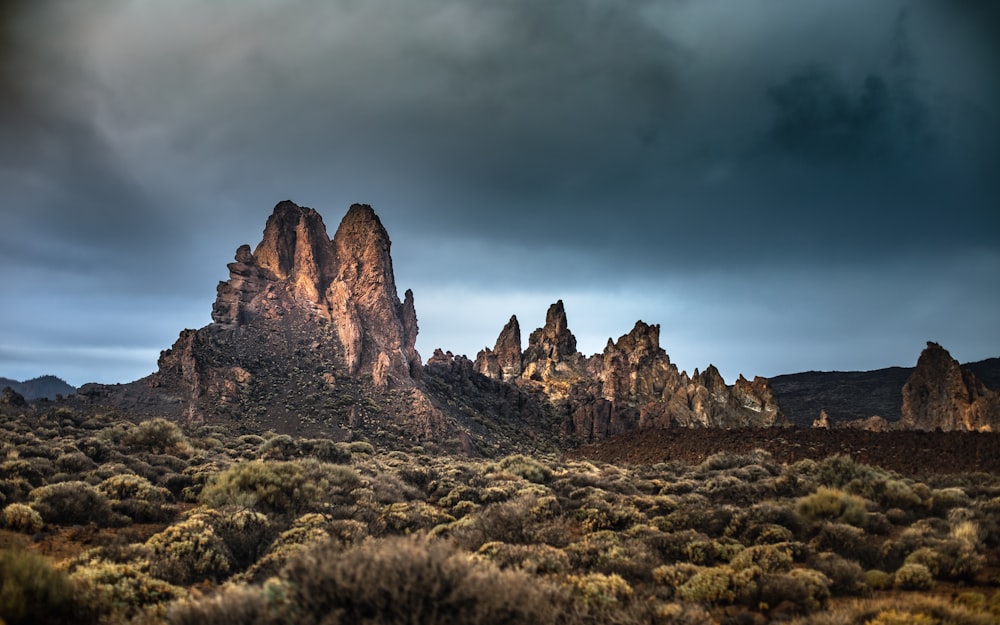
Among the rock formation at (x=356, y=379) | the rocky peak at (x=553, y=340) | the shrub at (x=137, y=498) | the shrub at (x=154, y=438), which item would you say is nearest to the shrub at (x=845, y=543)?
the shrub at (x=137, y=498)

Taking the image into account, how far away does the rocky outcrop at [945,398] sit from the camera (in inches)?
1561

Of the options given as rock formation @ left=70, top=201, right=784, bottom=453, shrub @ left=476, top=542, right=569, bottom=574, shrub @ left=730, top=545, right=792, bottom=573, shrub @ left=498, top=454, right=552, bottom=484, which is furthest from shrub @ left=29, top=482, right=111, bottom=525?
rock formation @ left=70, top=201, right=784, bottom=453

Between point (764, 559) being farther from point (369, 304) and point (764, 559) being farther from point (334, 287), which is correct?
point (334, 287)

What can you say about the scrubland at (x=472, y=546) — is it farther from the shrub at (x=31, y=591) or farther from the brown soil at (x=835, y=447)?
the brown soil at (x=835, y=447)

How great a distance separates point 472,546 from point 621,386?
61.3 m

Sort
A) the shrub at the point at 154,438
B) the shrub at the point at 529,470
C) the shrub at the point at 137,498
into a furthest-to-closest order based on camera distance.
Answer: the shrub at the point at 154,438
the shrub at the point at 529,470
the shrub at the point at 137,498

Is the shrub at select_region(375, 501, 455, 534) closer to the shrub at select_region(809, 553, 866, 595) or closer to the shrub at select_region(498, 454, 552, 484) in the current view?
the shrub at select_region(498, 454, 552, 484)

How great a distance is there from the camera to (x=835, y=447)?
2620 centimetres

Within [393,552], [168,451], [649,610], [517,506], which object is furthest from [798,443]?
[168,451]

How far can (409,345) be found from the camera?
62406 millimetres

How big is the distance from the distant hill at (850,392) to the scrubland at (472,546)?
88.0 m

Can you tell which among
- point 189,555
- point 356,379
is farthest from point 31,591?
point 356,379

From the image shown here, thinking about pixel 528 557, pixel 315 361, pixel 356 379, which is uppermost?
pixel 315 361

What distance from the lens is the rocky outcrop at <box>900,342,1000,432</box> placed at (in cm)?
3966
